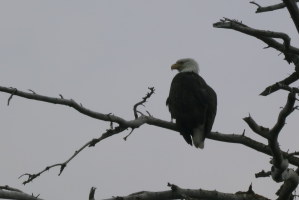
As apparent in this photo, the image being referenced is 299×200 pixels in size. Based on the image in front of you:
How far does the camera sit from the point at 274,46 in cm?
485

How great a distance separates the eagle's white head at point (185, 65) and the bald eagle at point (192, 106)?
184 centimetres

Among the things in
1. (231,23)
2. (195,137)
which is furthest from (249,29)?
(195,137)

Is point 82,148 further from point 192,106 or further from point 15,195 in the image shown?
point 192,106

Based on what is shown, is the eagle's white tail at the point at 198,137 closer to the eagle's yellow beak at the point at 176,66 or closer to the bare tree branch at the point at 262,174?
the bare tree branch at the point at 262,174

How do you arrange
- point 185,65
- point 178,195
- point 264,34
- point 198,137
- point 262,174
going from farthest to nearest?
point 185,65 < point 198,137 < point 262,174 < point 264,34 < point 178,195

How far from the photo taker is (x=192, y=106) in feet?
26.5

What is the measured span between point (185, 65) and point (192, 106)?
294cm

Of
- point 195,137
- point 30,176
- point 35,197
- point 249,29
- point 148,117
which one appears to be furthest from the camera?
point 195,137

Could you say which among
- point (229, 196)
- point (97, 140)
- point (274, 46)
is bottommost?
point (229, 196)

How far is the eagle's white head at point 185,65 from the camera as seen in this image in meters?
10.8

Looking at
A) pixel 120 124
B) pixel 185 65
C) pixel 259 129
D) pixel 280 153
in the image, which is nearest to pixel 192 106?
pixel 185 65

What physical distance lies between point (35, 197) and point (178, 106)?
14.3 ft

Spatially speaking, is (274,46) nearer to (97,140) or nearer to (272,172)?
(272,172)

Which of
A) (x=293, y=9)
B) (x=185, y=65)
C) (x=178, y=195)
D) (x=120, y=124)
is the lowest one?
(x=178, y=195)
